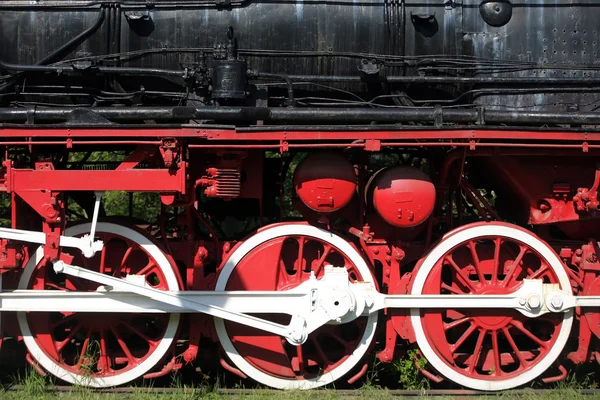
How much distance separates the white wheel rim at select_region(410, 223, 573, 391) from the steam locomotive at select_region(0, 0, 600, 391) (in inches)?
0.5

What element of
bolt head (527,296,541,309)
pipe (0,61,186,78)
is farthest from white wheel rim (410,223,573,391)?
pipe (0,61,186,78)

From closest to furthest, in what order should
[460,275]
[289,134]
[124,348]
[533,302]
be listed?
[289,134]
[533,302]
[124,348]
[460,275]

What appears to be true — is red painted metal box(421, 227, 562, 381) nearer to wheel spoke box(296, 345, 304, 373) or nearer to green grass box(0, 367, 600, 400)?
green grass box(0, 367, 600, 400)

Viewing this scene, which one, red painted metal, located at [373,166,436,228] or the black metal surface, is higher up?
the black metal surface

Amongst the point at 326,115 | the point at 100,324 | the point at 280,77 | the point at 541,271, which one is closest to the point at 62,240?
the point at 100,324

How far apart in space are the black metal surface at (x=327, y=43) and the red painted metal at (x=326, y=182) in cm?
54

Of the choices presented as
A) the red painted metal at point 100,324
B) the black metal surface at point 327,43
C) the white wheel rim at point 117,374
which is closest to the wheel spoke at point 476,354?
the black metal surface at point 327,43

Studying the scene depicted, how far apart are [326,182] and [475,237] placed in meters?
1.32

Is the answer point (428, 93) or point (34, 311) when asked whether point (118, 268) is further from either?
point (428, 93)

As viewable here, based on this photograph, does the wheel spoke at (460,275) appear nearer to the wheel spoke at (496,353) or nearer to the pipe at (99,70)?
the wheel spoke at (496,353)

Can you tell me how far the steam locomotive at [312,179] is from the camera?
5.30m

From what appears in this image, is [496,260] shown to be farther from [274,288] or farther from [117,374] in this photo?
[117,374]

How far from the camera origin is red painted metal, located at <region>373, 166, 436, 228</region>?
17.7 feet

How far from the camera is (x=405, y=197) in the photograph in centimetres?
538
